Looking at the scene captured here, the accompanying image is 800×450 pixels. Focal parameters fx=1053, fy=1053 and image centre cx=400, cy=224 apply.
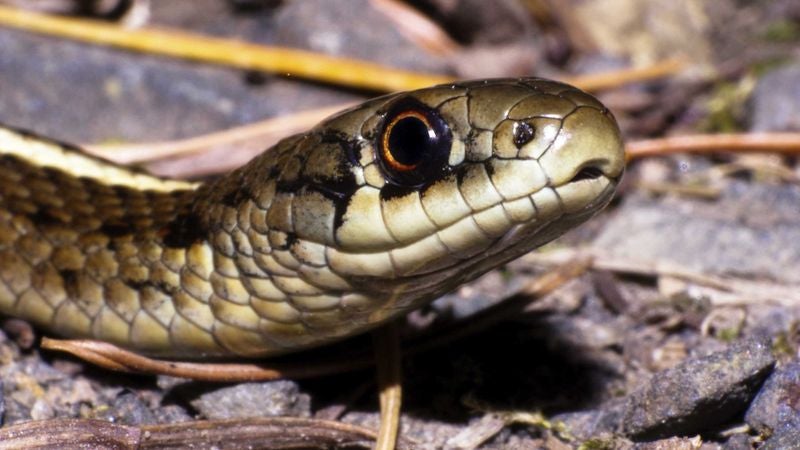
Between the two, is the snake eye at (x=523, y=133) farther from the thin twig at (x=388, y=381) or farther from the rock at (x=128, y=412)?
the rock at (x=128, y=412)

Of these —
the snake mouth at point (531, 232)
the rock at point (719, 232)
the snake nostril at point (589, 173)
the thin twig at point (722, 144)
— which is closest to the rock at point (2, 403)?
the snake mouth at point (531, 232)

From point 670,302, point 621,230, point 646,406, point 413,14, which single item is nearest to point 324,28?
point 413,14

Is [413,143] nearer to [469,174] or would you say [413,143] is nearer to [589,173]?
[469,174]

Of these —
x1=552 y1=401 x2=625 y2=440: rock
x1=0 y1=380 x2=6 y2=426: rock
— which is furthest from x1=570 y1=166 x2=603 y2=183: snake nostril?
x1=0 y1=380 x2=6 y2=426: rock

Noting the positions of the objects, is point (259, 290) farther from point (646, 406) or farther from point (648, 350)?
point (648, 350)

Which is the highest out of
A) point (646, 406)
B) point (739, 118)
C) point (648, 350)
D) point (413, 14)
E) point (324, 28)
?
point (413, 14)
